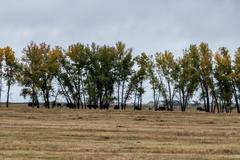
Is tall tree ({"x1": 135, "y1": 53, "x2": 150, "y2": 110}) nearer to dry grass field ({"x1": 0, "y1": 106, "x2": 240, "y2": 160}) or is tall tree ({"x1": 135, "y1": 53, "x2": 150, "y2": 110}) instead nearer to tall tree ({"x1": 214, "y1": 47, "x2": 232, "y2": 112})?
tall tree ({"x1": 214, "y1": 47, "x2": 232, "y2": 112})

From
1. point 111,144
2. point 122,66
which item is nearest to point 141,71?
point 122,66

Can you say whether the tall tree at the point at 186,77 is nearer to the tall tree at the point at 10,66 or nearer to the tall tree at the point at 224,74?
the tall tree at the point at 224,74

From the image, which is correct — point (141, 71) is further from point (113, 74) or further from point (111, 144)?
point (111, 144)

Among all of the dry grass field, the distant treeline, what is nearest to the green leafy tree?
the distant treeline

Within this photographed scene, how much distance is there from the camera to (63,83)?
10656cm

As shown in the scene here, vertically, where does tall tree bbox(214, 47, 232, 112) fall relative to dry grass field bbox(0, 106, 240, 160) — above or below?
above

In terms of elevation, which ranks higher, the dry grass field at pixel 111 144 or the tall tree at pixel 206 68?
the tall tree at pixel 206 68

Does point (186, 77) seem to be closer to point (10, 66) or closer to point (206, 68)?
point (206, 68)

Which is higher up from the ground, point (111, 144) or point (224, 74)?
point (224, 74)

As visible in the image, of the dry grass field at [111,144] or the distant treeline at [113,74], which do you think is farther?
the distant treeline at [113,74]

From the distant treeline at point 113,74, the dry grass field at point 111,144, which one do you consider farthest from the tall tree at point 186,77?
the dry grass field at point 111,144

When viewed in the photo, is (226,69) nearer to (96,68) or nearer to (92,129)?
(96,68)

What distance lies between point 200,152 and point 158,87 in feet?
269

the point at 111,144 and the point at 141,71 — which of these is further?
the point at 141,71
